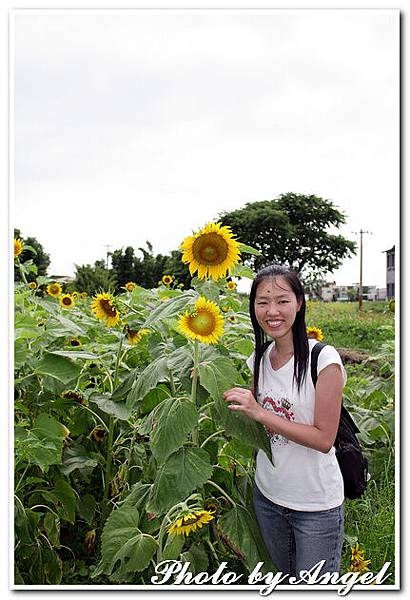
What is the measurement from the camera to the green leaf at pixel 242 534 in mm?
1845

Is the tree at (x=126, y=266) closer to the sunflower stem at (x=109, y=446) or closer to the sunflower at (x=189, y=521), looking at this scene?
the sunflower stem at (x=109, y=446)

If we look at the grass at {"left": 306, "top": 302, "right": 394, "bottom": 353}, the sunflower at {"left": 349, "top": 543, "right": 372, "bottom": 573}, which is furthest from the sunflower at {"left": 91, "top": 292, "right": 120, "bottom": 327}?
the grass at {"left": 306, "top": 302, "right": 394, "bottom": 353}

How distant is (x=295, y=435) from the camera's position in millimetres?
1732

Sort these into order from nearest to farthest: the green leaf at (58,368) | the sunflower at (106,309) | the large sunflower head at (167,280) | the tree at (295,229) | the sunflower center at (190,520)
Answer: the sunflower center at (190,520) < the green leaf at (58,368) < the sunflower at (106,309) < the large sunflower head at (167,280) < the tree at (295,229)

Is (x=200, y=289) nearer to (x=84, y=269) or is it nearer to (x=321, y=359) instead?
(x=321, y=359)

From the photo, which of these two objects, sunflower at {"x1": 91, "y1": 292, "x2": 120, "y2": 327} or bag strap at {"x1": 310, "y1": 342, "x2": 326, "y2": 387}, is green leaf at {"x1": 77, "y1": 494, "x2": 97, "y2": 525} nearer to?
sunflower at {"x1": 91, "y1": 292, "x2": 120, "y2": 327}

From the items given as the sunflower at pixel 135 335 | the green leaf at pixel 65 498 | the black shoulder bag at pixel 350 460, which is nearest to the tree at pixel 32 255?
the sunflower at pixel 135 335

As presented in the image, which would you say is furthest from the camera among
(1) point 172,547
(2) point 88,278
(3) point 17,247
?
(2) point 88,278

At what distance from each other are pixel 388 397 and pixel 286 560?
1569mm

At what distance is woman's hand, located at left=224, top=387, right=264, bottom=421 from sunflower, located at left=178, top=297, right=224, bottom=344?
0.47 feet

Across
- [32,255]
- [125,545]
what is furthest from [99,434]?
[32,255]

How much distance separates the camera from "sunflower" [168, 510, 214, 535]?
5.41 ft

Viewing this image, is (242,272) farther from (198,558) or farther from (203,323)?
(198,558)

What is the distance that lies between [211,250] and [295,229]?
91.7 feet
